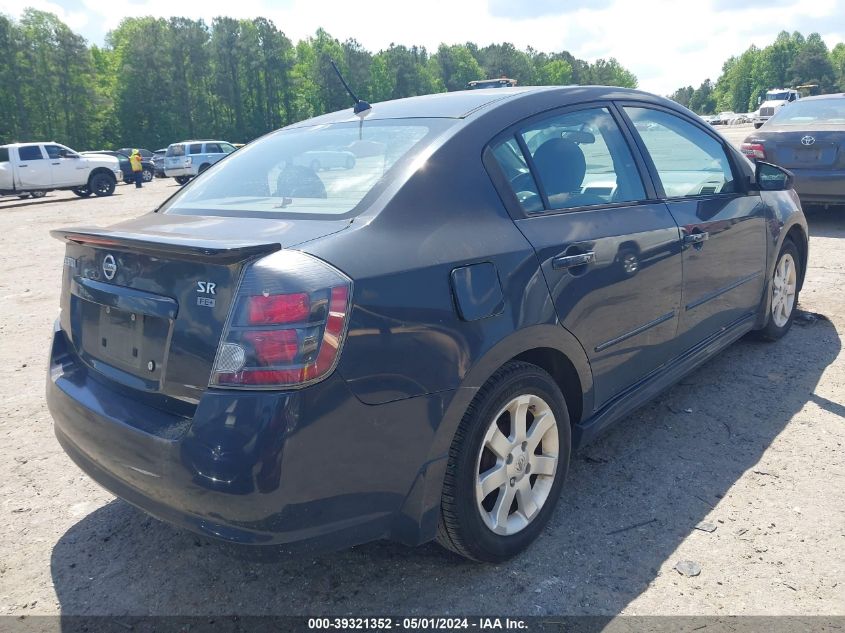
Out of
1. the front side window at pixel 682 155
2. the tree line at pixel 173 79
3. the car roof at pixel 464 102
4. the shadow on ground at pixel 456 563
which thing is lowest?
the shadow on ground at pixel 456 563

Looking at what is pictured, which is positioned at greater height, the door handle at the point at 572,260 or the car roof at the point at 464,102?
the car roof at the point at 464,102

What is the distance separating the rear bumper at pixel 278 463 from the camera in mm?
1925

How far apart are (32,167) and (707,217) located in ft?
74.5

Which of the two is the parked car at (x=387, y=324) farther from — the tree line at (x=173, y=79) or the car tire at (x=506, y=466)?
the tree line at (x=173, y=79)

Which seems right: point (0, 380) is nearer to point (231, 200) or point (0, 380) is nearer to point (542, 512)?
point (231, 200)

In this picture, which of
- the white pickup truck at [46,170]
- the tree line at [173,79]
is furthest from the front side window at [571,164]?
the tree line at [173,79]

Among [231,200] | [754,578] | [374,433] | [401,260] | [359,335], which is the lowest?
[754,578]

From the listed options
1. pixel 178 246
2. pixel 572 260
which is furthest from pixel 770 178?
pixel 178 246

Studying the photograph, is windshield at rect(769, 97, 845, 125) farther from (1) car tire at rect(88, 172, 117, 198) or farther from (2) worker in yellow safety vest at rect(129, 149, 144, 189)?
(2) worker in yellow safety vest at rect(129, 149, 144, 189)

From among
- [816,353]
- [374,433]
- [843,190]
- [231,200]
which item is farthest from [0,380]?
[843,190]

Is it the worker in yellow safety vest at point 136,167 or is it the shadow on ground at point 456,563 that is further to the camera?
the worker in yellow safety vest at point 136,167

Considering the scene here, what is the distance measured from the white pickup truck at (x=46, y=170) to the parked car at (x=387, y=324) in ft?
70.8

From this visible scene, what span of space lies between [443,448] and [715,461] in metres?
1.71

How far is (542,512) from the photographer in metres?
2.70
